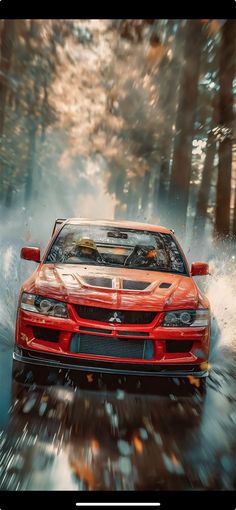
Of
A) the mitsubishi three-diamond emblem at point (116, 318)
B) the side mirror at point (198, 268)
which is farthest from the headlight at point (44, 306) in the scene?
the side mirror at point (198, 268)

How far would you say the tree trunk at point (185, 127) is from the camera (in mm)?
18234

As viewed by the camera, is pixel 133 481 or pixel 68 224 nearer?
pixel 133 481

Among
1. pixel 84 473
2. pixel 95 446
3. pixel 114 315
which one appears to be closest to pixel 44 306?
pixel 114 315

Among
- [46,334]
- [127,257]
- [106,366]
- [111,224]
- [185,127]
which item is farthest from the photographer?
[185,127]

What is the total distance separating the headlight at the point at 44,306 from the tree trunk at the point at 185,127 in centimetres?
1508

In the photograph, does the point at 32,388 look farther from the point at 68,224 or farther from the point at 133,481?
the point at 68,224

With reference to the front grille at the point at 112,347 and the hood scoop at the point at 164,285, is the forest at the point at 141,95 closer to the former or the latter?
the hood scoop at the point at 164,285

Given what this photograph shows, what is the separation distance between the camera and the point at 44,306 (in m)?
4.57

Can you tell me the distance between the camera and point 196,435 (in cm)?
386

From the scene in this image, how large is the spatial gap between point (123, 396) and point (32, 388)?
0.80m

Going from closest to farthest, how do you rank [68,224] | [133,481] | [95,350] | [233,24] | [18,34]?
[133,481]
[95,350]
[68,224]
[233,24]
[18,34]

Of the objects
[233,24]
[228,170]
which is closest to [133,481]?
[228,170]

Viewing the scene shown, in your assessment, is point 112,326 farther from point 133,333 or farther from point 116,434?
point 116,434

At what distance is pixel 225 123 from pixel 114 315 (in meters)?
13.3
